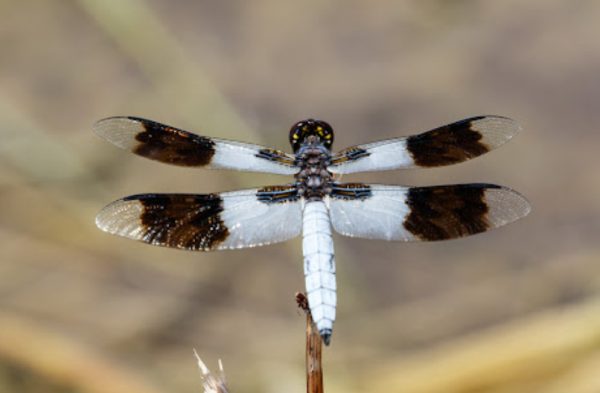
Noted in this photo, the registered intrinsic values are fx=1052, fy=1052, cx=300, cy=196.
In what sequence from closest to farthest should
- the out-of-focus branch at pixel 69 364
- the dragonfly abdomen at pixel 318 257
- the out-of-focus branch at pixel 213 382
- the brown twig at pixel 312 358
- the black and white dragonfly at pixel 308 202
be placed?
the brown twig at pixel 312 358 → the out-of-focus branch at pixel 213 382 → the dragonfly abdomen at pixel 318 257 → the black and white dragonfly at pixel 308 202 → the out-of-focus branch at pixel 69 364

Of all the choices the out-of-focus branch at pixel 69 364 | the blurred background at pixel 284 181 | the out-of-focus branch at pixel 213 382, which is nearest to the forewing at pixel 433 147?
the out-of-focus branch at pixel 213 382

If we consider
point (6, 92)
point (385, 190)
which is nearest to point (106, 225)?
point (385, 190)

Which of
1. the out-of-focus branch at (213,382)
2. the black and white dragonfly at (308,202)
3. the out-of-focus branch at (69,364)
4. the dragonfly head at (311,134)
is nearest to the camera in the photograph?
the out-of-focus branch at (213,382)

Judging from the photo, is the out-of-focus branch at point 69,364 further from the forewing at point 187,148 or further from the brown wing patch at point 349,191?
the brown wing patch at point 349,191

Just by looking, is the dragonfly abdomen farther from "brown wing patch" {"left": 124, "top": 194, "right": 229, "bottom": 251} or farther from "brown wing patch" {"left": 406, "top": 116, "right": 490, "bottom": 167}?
"brown wing patch" {"left": 406, "top": 116, "right": 490, "bottom": 167}

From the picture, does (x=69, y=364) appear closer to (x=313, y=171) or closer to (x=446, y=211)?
(x=313, y=171)

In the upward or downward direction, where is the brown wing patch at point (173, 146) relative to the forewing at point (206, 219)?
upward

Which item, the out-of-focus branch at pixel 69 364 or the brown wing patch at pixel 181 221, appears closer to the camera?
the brown wing patch at pixel 181 221

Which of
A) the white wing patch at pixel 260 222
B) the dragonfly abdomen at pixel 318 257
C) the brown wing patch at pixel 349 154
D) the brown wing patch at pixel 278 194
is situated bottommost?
the dragonfly abdomen at pixel 318 257
